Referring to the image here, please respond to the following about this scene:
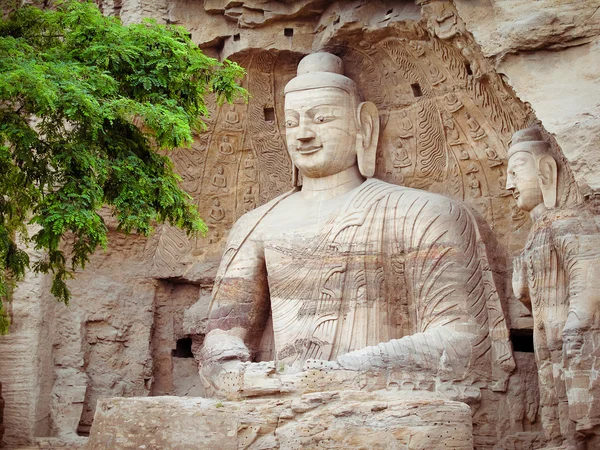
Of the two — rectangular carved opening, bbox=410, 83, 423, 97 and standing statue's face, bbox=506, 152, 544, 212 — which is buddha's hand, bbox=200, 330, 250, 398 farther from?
rectangular carved opening, bbox=410, 83, 423, 97

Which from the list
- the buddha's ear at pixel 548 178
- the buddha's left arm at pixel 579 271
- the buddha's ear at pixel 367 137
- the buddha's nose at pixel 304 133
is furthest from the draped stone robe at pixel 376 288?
the buddha's left arm at pixel 579 271

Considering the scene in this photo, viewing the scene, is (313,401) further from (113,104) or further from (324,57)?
(324,57)

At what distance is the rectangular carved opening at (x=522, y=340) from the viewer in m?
10.1

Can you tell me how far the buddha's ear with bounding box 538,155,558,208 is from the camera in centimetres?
920

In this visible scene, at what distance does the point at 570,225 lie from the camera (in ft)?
28.9

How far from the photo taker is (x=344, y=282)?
10.1m

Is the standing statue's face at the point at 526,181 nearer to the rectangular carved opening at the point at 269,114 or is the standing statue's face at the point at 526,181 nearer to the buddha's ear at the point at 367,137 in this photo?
the buddha's ear at the point at 367,137

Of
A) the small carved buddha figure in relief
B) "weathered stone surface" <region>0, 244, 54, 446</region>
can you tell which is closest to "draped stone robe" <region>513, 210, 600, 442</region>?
the small carved buddha figure in relief

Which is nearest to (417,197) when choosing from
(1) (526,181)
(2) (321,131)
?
(2) (321,131)

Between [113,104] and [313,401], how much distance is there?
248cm

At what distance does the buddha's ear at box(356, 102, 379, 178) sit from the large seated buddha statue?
0.01 m

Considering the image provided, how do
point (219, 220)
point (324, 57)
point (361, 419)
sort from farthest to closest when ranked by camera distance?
point (219, 220), point (324, 57), point (361, 419)

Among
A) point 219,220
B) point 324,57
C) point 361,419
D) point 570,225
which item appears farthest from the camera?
point 219,220

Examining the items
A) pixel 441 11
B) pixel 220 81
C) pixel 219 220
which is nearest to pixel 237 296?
pixel 219 220
